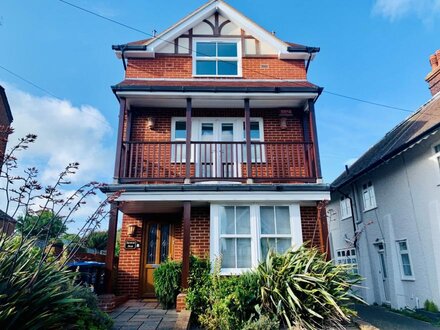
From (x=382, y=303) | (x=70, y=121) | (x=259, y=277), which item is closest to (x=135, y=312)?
(x=259, y=277)

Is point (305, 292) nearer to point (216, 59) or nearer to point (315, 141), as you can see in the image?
point (315, 141)

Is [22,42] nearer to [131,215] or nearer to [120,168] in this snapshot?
[120,168]

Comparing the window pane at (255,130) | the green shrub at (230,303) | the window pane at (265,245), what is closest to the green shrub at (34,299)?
the green shrub at (230,303)

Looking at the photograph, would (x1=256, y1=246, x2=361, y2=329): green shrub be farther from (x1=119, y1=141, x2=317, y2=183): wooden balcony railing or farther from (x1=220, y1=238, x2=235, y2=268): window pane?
(x1=119, y1=141, x2=317, y2=183): wooden balcony railing

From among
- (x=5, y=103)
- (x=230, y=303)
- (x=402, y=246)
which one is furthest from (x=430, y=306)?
(x=5, y=103)

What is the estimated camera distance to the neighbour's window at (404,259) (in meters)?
10.1

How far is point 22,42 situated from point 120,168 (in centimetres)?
439

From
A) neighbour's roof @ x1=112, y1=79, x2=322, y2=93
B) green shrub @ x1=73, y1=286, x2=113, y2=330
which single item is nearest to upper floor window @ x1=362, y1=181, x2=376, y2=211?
neighbour's roof @ x1=112, y1=79, x2=322, y2=93

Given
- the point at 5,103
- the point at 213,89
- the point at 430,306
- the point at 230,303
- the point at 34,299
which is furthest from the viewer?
the point at 5,103

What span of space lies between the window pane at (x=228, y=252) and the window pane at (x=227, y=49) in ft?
21.2

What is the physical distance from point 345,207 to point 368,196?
80.8 inches

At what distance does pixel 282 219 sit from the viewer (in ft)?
26.2

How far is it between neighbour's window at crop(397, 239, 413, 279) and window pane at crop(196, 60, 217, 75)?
8706mm

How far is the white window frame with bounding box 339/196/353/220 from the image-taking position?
46.3ft
